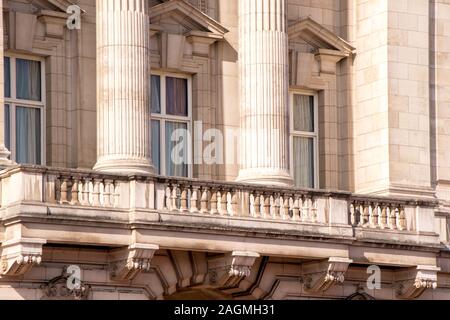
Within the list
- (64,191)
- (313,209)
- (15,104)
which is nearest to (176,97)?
(15,104)

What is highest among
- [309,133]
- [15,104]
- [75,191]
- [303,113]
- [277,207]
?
[303,113]

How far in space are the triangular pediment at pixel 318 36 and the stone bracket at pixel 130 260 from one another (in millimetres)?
8748

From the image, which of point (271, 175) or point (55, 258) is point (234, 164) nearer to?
point (271, 175)

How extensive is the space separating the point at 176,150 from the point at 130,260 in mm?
5665

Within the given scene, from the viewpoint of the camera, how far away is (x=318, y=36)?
183 feet

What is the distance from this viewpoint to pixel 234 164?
53.9m

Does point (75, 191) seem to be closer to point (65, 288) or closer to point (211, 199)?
point (65, 288)

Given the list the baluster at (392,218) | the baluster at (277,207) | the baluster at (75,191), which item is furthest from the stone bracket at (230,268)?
the baluster at (392,218)

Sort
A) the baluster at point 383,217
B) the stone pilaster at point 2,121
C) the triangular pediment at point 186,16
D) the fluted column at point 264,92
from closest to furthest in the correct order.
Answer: the stone pilaster at point 2,121, the fluted column at point 264,92, the baluster at point 383,217, the triangular pediment at point 186,16

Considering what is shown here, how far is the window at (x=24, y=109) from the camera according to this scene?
168 feet

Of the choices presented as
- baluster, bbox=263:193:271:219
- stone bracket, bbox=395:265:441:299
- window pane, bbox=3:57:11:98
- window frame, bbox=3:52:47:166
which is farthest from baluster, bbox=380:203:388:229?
window pane, bbox=3:57:11:98

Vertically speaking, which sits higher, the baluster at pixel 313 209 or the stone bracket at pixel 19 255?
the baluster at pixel 313 209

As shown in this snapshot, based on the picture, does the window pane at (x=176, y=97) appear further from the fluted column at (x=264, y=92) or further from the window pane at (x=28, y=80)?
the window pane at (x=28, y=80)

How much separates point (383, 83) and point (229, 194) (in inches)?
257
